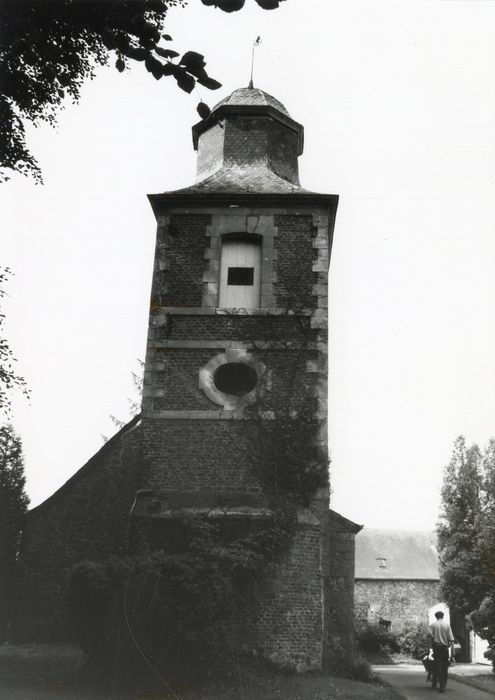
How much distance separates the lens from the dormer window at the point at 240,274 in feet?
49.4

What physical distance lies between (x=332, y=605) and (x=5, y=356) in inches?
346

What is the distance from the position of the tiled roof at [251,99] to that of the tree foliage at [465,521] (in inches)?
763

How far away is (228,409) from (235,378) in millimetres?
926

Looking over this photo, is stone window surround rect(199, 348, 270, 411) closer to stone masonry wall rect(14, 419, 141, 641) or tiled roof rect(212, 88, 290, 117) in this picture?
stone masonry wall rect(14, 419, 141, 641)

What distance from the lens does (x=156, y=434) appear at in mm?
13852

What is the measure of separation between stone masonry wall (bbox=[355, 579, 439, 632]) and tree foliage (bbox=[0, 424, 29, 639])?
2685 centimetres

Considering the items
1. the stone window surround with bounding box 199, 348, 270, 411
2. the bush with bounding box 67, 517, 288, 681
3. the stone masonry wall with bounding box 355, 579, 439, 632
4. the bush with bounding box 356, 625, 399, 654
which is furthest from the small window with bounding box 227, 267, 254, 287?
the stone masonry wall with bounding box 355, 579, 439, 632

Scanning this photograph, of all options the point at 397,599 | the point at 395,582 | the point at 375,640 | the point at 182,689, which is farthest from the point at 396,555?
the point at 182,689

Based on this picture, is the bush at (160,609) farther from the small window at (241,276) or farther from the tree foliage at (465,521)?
the tree foliage at (465,521)

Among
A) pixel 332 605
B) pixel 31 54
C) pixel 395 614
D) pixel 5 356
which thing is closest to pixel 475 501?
pixel 395 614

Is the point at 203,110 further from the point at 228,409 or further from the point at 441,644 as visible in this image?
the point at 441,644

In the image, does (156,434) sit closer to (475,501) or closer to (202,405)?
(202,405)

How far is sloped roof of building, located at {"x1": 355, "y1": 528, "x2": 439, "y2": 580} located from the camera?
42.1 metres

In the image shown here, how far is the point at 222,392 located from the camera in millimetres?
14172
